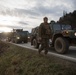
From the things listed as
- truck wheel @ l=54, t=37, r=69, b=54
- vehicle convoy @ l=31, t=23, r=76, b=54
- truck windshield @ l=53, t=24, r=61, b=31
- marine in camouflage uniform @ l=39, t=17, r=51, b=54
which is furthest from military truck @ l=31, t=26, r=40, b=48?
marine in camouflage uniform @ l=39, t=17, r=51, b=54

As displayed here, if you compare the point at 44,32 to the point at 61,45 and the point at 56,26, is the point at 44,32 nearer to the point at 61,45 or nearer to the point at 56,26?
the point at 61,45

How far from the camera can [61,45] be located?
34.3 feet

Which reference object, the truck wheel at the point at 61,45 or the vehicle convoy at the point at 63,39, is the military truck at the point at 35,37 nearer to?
the vehicle convoy at the point at 63,39

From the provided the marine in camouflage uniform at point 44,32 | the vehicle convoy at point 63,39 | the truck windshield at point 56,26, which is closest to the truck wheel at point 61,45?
the vehicle convoy at point 63,39

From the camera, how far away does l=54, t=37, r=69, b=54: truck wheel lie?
33.0 ft

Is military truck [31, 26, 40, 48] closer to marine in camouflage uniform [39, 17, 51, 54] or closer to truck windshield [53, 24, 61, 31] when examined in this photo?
truck windshield [53, 24, 61, 31]

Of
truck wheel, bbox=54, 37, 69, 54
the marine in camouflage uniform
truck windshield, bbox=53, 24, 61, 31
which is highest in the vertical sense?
truck windshield, bbox=53, 24, 61, 31

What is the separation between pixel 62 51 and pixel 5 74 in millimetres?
3542

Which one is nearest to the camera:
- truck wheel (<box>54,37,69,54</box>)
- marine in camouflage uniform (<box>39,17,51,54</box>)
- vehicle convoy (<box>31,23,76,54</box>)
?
marine in camouflage uniform (<box>39,17,51,54</box>)

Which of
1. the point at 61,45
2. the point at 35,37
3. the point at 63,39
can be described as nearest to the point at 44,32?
the point at 63,39

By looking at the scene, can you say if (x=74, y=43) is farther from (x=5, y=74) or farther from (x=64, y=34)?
(x=5, y=74)

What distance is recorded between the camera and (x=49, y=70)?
7223 mm

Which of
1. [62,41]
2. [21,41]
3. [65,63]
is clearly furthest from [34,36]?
[21,41]

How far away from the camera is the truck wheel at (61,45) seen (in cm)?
1005
